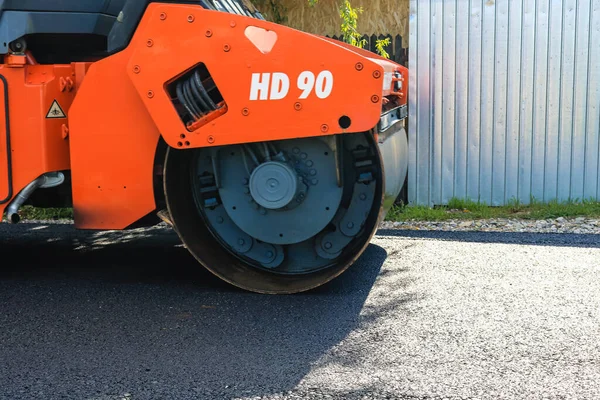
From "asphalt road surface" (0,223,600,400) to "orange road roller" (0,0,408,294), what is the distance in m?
0.34

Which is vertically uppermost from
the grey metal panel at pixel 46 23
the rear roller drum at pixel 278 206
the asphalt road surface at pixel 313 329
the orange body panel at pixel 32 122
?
the grey metal panel at pixel 46 23

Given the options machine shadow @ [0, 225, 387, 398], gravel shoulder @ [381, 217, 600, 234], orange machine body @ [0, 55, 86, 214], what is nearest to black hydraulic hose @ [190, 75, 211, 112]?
orange machine body @ [0, 55, 86, 214]

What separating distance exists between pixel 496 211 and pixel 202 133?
418 centimetres

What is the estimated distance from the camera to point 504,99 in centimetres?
772

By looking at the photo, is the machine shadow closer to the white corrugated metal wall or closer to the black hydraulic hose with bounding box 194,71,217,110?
the black hydraulic hose with bounding box 194,71,217,110

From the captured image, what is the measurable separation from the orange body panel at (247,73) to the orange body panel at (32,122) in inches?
22.2

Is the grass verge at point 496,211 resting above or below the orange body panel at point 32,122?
below

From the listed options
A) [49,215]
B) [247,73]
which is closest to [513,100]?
[247,73]

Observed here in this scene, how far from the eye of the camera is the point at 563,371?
3.35 meters

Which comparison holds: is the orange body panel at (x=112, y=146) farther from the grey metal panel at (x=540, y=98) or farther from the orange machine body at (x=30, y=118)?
the grey metal panel at (x=540, y=98)

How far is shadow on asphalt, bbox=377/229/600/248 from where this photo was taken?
240 inches

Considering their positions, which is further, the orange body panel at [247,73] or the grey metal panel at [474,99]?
the grey metal panel at [474,99]

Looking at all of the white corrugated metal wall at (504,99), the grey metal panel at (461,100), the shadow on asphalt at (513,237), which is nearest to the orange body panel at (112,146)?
the shadow on asphalt at (513,237)

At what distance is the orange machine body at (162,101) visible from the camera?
411 centimetres
